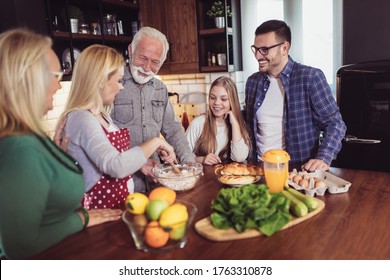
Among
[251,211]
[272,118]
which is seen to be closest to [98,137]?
[251,211]

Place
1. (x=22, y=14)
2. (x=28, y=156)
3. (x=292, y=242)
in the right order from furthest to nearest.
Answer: (x=22, y=14), (x=292, y=242), (x=28, y=156)

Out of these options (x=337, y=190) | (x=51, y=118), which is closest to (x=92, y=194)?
(x=337, y=190)

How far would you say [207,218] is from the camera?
1329 mm

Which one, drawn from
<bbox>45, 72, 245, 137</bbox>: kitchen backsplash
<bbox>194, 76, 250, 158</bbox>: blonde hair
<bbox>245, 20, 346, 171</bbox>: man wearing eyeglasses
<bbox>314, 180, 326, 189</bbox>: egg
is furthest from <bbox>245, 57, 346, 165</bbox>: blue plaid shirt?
<bbox>45, 72, 245, 137</bbox>: kitchen backsplash

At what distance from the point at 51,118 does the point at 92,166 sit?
2301mm

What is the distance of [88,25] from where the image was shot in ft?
12.5

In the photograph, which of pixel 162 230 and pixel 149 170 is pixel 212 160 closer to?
pixel 149 170

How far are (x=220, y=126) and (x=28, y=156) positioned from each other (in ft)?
5.35

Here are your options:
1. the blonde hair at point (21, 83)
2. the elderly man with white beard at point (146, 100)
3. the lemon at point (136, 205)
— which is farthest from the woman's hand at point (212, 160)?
the blonde hair at point (21, 83)

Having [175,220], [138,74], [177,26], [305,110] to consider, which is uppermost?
[177,26]

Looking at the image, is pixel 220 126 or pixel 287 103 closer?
pixel 287 103

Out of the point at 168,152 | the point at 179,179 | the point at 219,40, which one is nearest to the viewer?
the point at 179,179

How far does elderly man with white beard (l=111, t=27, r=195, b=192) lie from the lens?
2.22 meters

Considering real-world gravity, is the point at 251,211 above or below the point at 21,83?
below
